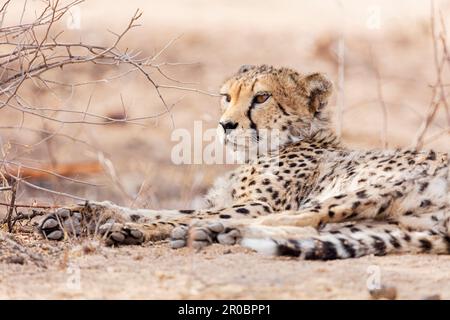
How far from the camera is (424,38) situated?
1105 centimetres

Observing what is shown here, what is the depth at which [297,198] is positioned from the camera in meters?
4.50

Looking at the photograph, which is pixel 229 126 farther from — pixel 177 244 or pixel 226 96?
pixel 177 244

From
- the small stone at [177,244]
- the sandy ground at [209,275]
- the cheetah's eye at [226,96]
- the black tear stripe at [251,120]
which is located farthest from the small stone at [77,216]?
the cheetah's eye at [226,96]

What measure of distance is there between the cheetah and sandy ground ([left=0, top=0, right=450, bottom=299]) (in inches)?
4.1

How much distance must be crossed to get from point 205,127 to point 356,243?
15.6 feet

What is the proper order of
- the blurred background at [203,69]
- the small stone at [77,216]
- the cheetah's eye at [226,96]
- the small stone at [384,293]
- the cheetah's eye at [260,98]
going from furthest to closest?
the blurred background at [203,69] → the cheetah's eye at [226,96] → the cheetah's eye at [260,98] → the small stone at [77,216] → the small stone at [384,293]

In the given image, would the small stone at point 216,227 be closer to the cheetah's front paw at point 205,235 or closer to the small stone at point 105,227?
the cheetah's front paw at point 205,235

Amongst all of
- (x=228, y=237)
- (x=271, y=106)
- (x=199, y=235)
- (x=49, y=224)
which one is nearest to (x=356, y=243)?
(x=228, y=237)

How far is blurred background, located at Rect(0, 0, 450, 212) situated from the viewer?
312 inches

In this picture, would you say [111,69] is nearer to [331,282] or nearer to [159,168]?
[159,168]

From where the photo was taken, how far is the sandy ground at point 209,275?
293cm

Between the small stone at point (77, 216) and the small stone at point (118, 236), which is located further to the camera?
the small stone at point (77, 216)

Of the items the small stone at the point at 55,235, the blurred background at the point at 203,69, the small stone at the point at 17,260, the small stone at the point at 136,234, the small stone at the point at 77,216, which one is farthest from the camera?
the blurred background at the point at 203,69
